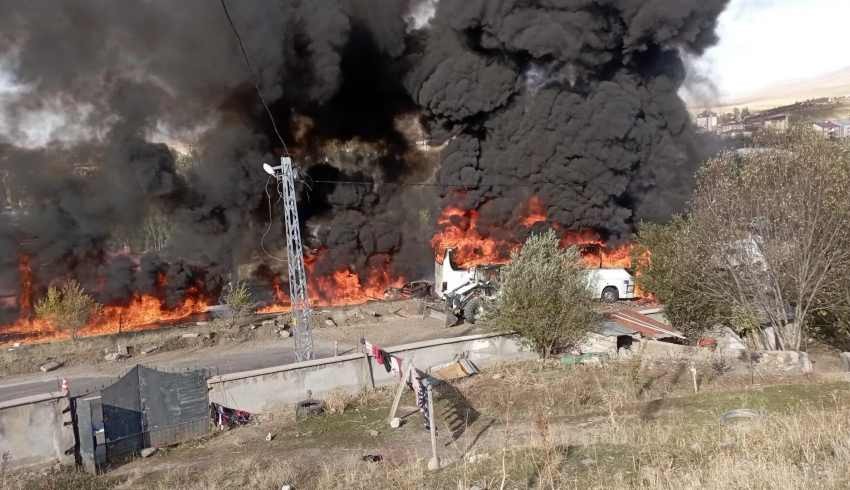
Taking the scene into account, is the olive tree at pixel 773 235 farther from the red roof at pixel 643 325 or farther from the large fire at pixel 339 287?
the large fire at pixel 339 287

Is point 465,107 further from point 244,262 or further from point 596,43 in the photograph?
point 244,262

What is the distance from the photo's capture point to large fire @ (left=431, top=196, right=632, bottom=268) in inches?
1615

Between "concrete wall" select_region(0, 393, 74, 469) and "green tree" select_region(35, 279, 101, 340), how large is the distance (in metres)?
14.2

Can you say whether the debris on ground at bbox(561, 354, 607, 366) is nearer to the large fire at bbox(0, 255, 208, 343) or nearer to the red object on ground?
the red object on ground

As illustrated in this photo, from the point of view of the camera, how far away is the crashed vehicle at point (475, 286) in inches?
1198

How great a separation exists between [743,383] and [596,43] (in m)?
27.3

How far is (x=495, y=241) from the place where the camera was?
42.1 m

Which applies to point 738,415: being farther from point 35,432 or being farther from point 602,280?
point 602,280

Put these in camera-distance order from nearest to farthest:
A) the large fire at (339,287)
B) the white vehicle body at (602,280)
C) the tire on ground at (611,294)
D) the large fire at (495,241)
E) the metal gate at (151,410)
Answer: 1. the metal gate at (151,410)
2. the white vehicle body at (602,280)
3. the tire on ground at (611,294)
4. the large fire at (339,287)
5. the large fire at (495,241)

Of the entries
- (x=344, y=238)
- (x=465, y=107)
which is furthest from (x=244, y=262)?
(x=465, y=107)

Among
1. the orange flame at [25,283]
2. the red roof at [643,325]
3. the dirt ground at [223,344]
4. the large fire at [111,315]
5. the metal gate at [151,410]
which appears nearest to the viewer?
the metal gate at [151,410]

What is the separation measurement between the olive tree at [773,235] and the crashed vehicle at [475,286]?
852 centimetres

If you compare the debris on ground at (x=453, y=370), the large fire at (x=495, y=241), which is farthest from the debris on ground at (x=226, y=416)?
the large fire at (x=495, y=241)

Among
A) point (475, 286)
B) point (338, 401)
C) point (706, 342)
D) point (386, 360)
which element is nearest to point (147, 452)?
point (338, 401)
